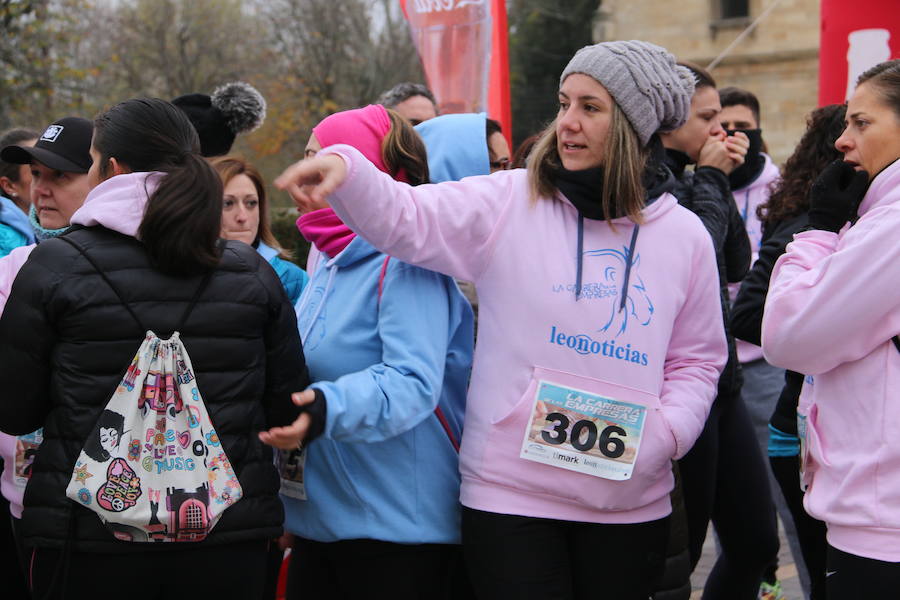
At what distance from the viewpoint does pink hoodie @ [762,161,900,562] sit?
8.82 feet

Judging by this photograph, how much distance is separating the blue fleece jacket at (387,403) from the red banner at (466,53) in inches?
173

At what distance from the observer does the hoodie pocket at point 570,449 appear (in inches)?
118

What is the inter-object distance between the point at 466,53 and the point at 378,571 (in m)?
5.15

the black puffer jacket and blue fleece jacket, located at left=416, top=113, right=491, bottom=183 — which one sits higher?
blue fleece jacket, located at left=416, top=113, right=491, bottom=183

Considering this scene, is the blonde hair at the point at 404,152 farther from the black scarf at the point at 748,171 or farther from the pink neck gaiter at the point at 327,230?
the black scarf at the point at 748,171

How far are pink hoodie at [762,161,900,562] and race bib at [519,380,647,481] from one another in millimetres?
478

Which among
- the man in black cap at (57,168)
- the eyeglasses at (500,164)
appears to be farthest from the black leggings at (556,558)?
the eyeglasses at (500,164)

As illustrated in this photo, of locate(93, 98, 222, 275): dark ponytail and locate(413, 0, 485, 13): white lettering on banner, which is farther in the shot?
locate(413, 0, 485, 13): white lettering on banner

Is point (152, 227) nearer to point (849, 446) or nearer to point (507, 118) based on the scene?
point (849, 446)

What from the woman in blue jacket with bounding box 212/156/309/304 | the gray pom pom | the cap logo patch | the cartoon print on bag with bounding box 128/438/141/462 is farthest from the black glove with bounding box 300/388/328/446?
the gray pom pom

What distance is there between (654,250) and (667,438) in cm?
54

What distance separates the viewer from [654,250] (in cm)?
319

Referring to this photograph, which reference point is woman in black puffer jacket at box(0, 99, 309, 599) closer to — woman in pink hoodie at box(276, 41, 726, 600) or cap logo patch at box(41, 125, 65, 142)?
woman in pink hoodie at box(276, 41, 726, 600)

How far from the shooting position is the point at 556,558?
9.98 feet
